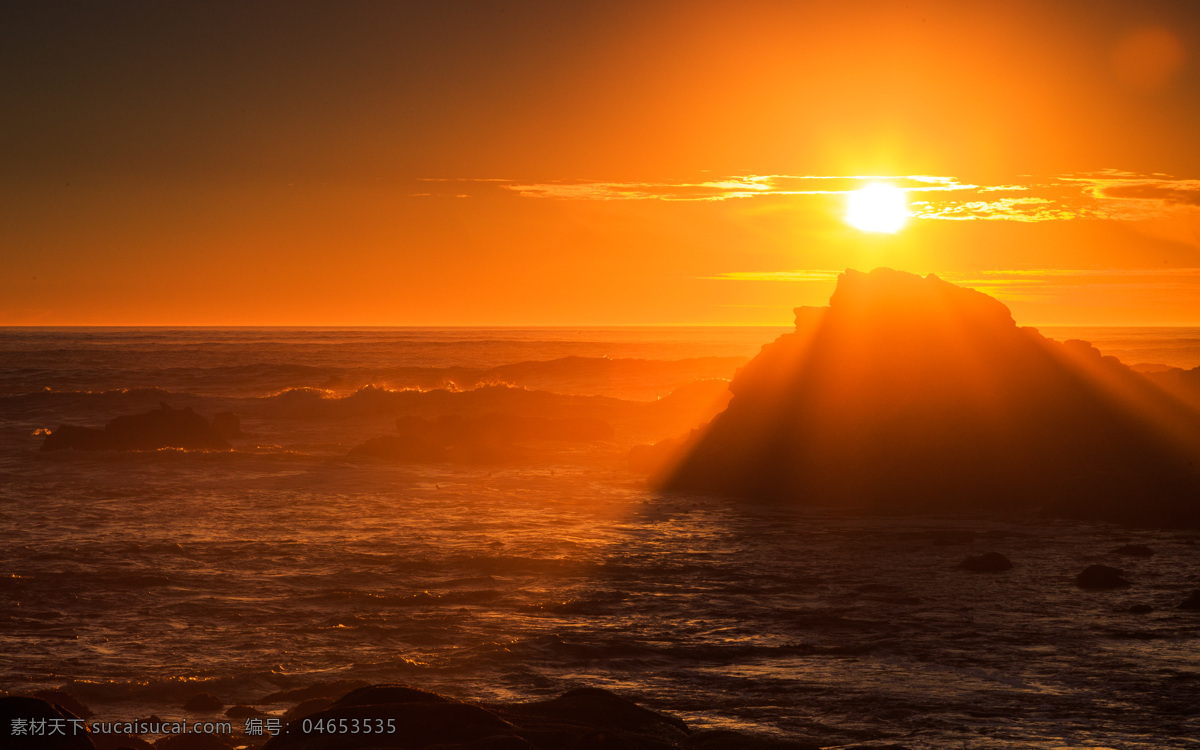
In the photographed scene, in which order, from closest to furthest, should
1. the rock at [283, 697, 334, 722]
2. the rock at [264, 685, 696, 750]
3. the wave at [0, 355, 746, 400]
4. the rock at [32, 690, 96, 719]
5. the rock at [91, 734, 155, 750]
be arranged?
the rock at [264, 685, 696, 750], the rock at [91, 734, 155, 750], the rock at [283, 697, 334, 722], the rock at [32, 690, 96, 719], the wave at [0, 355, 746, 400]

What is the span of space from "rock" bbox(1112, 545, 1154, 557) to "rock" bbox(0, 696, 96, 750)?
14.5m

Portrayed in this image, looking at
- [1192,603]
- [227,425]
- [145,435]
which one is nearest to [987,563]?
[1192,603]

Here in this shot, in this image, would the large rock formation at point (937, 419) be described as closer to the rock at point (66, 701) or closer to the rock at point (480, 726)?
the rock at point (480, 726)

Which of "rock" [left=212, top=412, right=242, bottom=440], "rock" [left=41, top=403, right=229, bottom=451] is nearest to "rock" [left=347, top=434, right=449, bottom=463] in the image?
"rock" [left=41, top=403, right=229, bottom=451]

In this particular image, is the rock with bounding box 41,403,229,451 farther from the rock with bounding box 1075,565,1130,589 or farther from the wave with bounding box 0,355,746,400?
the wave with bounding box 0,355,746,400

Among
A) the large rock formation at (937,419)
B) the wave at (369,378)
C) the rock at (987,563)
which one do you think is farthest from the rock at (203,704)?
the wave at (369,378)

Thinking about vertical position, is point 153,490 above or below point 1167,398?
below

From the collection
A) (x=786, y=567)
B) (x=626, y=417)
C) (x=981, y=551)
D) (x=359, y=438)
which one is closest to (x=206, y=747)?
(x=786, y=567)

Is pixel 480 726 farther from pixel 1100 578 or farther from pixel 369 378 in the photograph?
pixel 369 378

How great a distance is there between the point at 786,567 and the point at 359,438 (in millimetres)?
25126

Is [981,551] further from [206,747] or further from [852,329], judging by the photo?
[206,747]

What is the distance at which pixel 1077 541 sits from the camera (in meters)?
16.5

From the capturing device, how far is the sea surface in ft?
28.7

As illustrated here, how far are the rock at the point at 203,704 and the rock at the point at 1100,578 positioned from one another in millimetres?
10761
